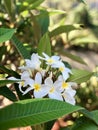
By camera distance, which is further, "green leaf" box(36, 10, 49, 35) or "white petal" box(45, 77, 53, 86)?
"green leaf" box(36, 10, 49, 35)

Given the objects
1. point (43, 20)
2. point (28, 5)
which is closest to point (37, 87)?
point (28, 5)

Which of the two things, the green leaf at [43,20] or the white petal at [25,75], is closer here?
the white petal at [25,75]

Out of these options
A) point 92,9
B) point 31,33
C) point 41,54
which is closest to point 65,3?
point 92,9

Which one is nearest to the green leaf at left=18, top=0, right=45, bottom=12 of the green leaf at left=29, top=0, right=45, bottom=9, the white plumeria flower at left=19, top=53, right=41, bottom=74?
the green leaf at left=29, top=0, right=45, bottom=9

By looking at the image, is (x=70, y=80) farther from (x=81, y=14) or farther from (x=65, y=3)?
(x=65, y=3)

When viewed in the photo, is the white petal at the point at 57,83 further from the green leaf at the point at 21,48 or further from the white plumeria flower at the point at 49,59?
the green leaf at the point at 21,48

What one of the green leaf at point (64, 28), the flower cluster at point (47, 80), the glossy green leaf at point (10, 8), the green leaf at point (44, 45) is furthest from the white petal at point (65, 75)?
the glossy green leaf at point (10, 8)

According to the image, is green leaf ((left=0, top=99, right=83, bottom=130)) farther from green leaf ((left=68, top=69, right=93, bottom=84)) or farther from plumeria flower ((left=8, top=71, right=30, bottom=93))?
green leaf ((left=68, top=69, right=93, bottom=84))
